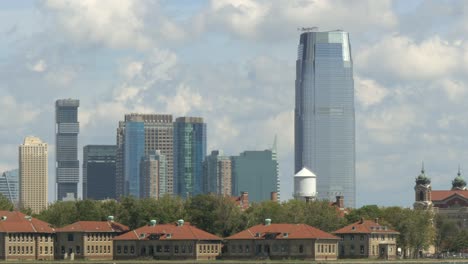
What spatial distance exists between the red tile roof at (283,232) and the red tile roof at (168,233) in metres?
4.02

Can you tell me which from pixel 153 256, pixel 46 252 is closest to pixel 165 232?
pixel 153 256

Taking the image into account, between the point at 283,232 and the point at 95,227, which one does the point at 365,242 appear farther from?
the point at 95,227

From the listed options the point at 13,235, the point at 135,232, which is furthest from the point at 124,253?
the point at 13,235

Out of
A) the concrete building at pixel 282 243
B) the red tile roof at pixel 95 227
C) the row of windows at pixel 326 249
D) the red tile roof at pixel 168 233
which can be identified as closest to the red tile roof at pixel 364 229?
the concrete building at pixel 282 243

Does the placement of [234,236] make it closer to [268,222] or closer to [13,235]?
[268,222]

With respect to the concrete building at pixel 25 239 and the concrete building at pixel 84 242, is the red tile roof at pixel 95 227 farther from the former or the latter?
the concrete building at pixel 25 239

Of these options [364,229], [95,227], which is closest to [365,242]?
[364,229]

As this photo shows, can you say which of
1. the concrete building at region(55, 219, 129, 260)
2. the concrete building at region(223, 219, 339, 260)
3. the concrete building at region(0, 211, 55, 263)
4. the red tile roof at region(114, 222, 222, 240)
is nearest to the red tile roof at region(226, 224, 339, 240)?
the concrete building at region(223, 219, 339, 260)

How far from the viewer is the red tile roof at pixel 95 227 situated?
18500cm

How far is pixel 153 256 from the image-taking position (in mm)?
181250

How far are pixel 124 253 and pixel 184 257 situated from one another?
820 cm

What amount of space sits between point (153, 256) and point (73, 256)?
35.6 feet

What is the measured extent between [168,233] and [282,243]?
14760 millimetres

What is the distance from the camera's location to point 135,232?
184 meters
